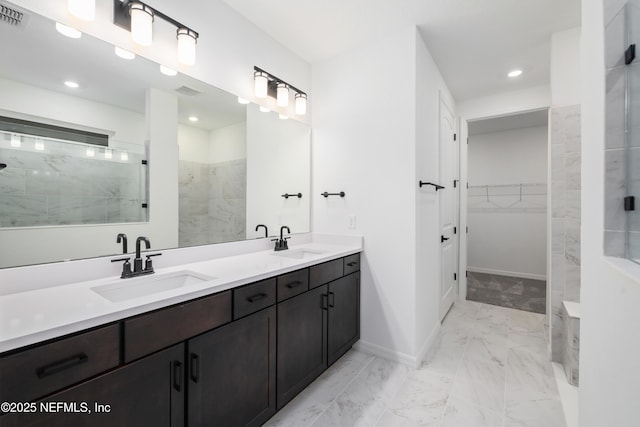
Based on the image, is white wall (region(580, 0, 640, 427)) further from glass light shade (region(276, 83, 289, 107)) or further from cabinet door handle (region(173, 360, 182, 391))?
glass light shade (region(276, 83, 289, 107))

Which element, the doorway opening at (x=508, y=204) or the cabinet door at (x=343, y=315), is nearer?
the cabinet door at (x=343, y=315)

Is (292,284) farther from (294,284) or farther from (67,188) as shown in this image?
(67,188)

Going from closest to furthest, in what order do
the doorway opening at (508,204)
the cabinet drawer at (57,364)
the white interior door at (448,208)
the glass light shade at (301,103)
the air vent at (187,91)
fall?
the cabinet drawer at (57,364) < the air vent at (187,91) < the glass light shade at (301,103) < the white interior door at (448,208) < the doorway opening at (508,204)

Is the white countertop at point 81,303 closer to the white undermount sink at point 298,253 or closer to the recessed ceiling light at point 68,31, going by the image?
the white undermount sink at point 298,253

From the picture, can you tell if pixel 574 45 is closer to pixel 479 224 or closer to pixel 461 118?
pixel 461 118

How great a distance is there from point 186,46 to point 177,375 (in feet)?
5.66

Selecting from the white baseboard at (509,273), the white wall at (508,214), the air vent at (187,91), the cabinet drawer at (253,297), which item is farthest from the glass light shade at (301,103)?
the white baseboard at (509,273)

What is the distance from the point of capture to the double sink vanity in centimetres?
80

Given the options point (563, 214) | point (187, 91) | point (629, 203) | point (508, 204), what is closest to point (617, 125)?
point (629, 203)

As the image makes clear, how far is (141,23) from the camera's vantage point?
1.44 m

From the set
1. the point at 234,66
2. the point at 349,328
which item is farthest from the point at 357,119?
the point at 349,328

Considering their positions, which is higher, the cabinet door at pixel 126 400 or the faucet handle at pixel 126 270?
the faucet handle at pixel 126 270

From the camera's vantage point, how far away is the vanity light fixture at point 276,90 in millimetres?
2160

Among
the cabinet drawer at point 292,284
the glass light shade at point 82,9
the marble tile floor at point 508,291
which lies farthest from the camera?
the marble tile floor at point 508,291
